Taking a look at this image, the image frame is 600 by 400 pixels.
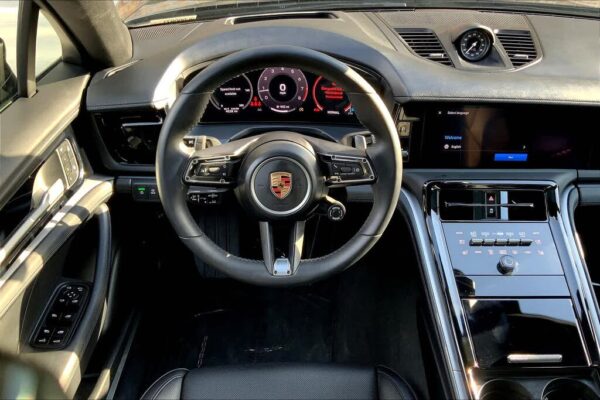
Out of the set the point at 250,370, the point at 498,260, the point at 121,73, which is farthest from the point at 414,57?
the point at 250,370

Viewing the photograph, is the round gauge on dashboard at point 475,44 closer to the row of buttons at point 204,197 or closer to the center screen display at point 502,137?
the center screen display at point 502,137

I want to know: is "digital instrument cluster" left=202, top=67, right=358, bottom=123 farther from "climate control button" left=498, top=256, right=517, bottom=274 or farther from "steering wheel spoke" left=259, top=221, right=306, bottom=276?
"climate control button" left=498, top=256, right=517, bottom=274

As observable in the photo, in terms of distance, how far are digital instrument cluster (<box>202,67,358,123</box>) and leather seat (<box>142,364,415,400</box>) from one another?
85 cm

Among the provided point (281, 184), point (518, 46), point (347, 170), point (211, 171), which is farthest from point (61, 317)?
point (518, 46)

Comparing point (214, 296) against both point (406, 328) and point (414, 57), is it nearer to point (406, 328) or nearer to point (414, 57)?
point (406, 328)

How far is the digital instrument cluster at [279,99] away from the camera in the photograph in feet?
6.88

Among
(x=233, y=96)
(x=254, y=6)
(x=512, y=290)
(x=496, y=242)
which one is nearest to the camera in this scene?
(x=512, y=290)

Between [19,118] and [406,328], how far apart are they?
1.53 meters

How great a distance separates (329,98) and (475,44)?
1.75 ft

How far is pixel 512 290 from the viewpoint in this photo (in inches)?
75.9

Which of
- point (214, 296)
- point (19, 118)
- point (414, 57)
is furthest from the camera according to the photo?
point (214, 296)

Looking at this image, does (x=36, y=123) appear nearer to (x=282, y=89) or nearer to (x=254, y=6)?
(x=282, y=89)

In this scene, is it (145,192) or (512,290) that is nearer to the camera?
(512,290)

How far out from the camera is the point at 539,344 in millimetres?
1829
